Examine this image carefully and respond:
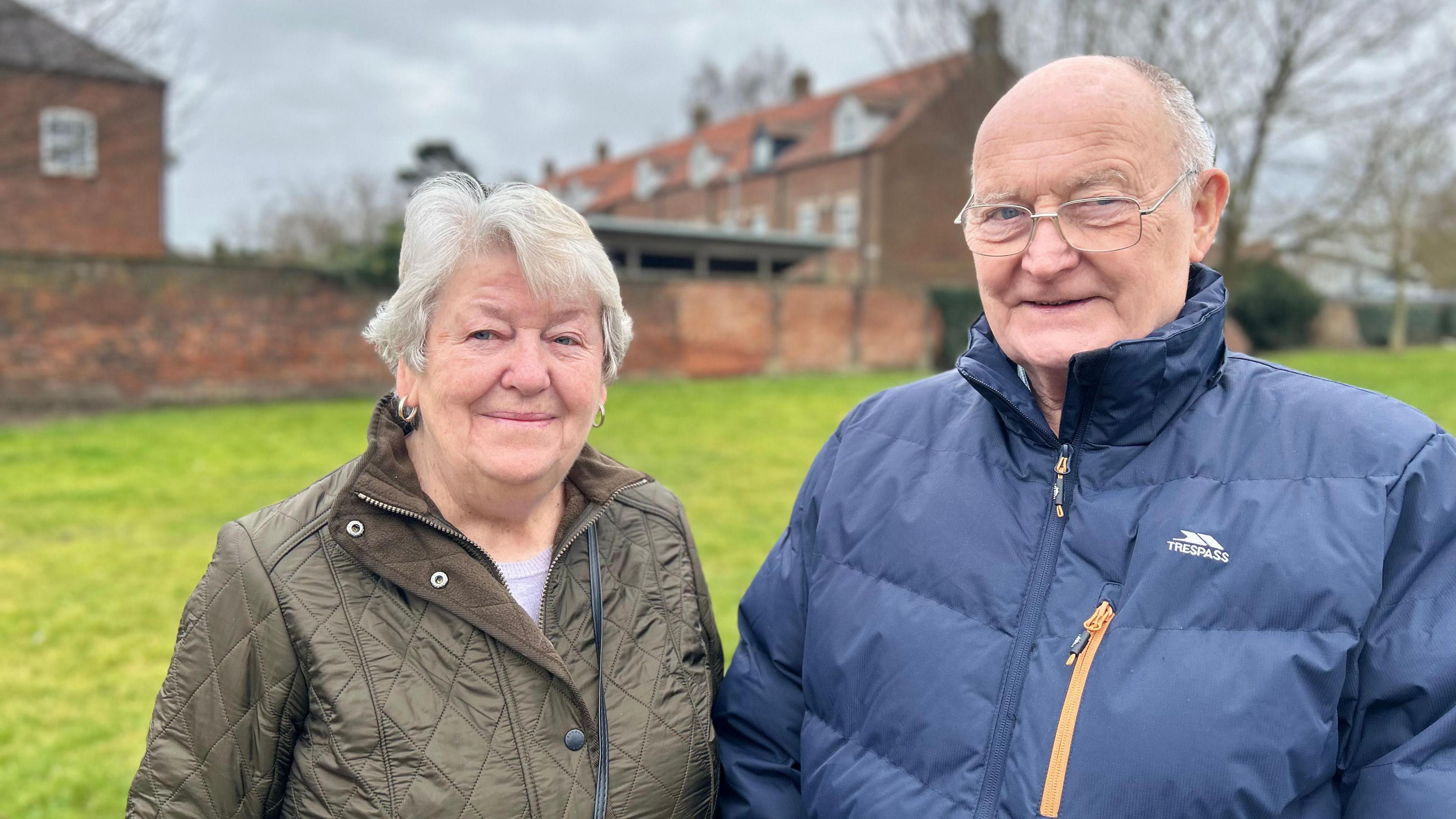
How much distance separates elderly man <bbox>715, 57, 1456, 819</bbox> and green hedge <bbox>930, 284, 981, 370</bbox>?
24417mm

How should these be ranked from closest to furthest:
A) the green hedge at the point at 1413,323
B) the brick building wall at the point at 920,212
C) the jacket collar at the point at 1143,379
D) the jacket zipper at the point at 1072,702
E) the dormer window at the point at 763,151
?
the jacket zipper at the point at 1072,702
the jacket collar at the point at 1143,379
the brick building wall at the point at 920,212
the green hedge at the point at 1413,323
the dormer window at the point at 763,151

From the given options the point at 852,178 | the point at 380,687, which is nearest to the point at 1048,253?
the point at 380,687

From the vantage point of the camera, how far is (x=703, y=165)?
44.2m

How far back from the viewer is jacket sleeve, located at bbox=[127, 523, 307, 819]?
6.24ft

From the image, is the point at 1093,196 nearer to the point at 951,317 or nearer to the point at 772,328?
the point at 772,328

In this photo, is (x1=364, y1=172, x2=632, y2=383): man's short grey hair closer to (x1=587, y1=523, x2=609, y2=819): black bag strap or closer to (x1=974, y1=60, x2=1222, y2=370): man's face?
(x1=587, y1=523, x2=609, y2=819): black bag strap

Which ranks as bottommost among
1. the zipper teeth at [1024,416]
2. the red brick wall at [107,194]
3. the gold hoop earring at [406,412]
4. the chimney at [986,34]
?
the gold hoop earring at [406,412]

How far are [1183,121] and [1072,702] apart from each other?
1068 millimetres

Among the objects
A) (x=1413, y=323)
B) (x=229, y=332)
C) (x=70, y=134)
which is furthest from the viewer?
(x=1413, y=323)

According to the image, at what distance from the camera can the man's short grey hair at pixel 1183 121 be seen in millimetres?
1843

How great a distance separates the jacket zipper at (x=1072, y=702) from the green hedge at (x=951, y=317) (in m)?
24.7

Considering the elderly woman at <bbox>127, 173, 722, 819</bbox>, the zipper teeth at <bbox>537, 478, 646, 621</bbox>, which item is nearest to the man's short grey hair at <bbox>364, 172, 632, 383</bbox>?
the elderly woman at <bbox>127, 173, 722, 819</bbox>

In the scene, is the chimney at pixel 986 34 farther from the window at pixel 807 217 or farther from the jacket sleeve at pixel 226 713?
the window at pixel 807 217

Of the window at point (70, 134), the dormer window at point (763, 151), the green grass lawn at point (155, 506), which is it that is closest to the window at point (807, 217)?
the dormer window at point (763, 151)
